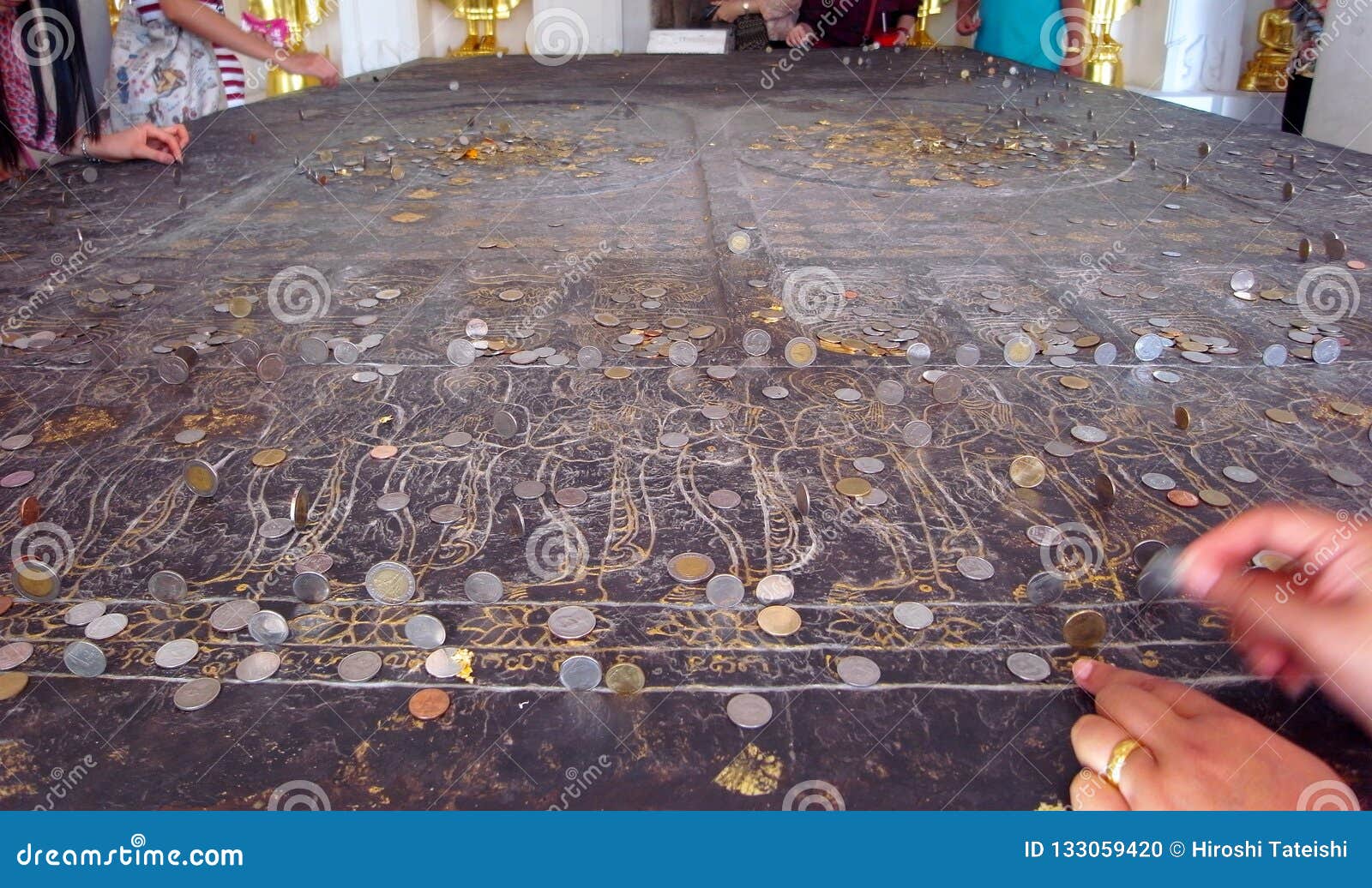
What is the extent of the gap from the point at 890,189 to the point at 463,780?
Result: 2.80 metres

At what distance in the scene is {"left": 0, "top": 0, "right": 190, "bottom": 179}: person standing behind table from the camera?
10.6ft

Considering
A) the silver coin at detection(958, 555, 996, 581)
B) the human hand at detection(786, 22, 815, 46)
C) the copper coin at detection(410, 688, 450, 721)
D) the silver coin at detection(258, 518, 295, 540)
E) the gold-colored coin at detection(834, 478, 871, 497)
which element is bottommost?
the copper coin at detection(410, 688, 450, 721)

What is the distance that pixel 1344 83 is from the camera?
16.5 ft

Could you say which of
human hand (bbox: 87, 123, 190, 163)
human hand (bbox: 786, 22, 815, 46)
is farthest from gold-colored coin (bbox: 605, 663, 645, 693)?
human hand (bbox: 786, 22, 815, 46)

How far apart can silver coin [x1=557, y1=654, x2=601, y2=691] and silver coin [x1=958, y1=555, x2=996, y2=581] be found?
1.80ft

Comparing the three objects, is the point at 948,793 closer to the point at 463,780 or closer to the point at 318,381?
the point at 463,780

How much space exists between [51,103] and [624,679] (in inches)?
142

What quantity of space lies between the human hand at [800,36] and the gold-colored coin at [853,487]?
7.25 metres

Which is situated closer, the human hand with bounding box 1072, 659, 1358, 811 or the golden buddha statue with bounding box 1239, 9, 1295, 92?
the human hand with bounding box 1072, 659, 1358, 811

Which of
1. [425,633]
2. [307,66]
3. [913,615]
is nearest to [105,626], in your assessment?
[425,633]

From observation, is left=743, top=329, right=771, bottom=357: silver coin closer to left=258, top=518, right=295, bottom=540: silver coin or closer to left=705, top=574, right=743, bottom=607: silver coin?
left=705, top=574, right=743, bottom=607: silver coin

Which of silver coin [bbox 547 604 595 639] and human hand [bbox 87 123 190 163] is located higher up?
human hand [bbox 87 123 190 163]

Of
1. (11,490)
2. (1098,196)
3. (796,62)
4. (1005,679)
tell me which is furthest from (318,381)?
(796,62)

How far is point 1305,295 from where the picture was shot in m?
2.22
